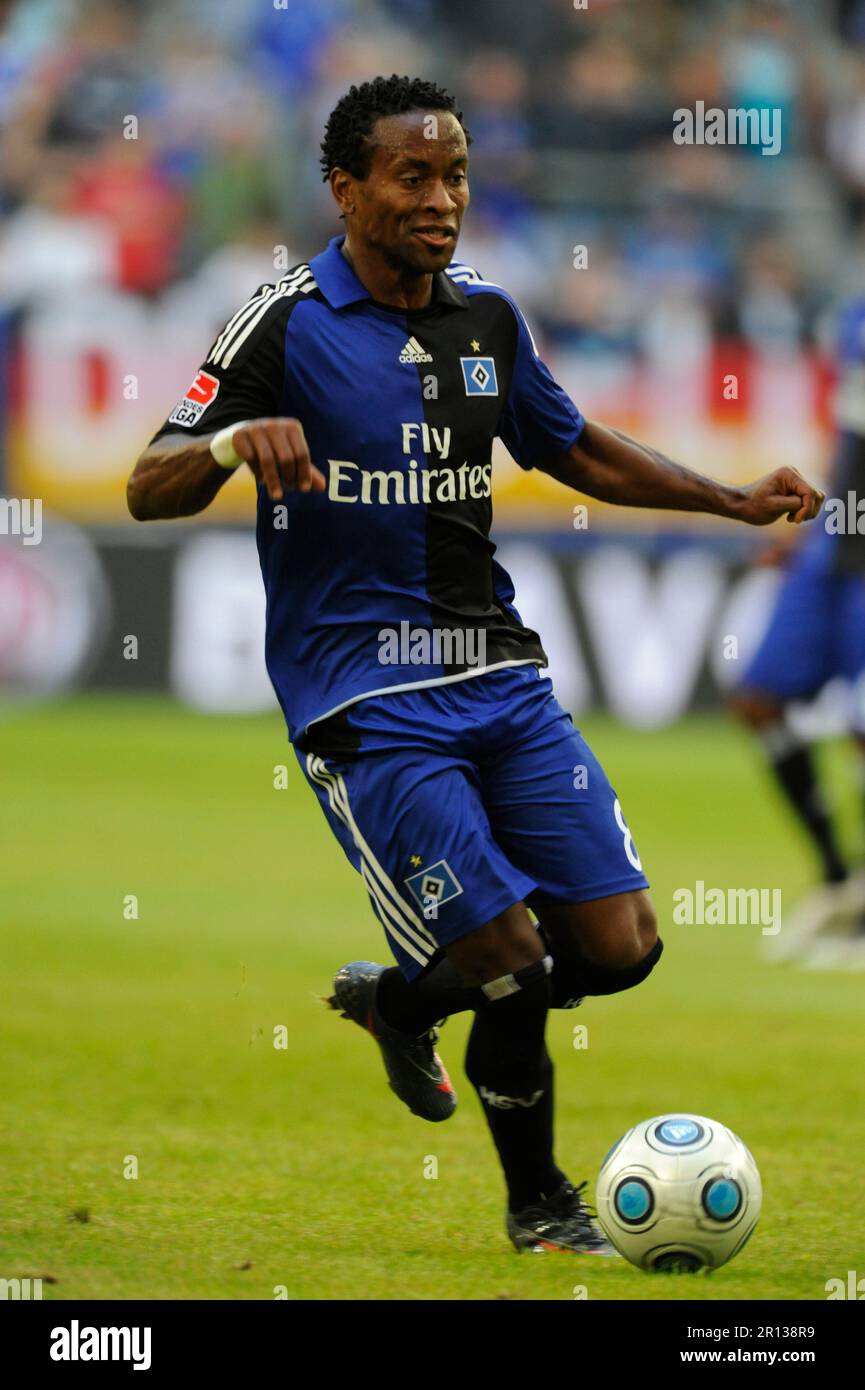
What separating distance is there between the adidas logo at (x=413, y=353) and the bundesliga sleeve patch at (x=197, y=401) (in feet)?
1.44

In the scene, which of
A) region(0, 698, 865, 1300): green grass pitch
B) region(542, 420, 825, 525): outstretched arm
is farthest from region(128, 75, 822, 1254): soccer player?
region(0, 698, 865, 1300): green grass pitch

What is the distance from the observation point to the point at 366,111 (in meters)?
5.00

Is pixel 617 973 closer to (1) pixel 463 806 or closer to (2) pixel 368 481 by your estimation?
(1) pixel 463 806

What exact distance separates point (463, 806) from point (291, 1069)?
2889 mm

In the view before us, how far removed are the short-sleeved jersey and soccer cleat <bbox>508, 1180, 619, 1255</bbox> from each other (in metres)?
1.19

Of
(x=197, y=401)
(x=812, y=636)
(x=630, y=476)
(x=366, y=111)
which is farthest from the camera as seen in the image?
(x=812, y=636)

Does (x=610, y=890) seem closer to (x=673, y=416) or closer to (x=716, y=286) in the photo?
(x=673, y=416)

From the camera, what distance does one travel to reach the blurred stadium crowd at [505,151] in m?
18.2

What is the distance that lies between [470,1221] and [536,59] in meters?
16.6

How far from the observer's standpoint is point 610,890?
507 centimetres

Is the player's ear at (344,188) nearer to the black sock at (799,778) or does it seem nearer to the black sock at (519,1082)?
the black sock at (519,1082)

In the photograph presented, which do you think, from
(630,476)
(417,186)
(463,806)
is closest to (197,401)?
(417,186)
